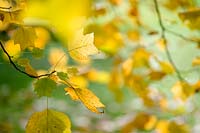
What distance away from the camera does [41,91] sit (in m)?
0.58

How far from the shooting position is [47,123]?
0.58 metres

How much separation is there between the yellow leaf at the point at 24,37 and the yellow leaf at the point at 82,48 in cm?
6

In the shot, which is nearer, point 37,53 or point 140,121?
point 37,53

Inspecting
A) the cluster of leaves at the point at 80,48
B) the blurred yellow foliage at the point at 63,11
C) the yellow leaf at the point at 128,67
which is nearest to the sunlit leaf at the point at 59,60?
the cluster of leaves at the point at 80,48

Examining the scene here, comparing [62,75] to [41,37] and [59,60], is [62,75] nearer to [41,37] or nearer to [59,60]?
[59,60]

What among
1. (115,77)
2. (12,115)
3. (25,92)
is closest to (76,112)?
(25,92)

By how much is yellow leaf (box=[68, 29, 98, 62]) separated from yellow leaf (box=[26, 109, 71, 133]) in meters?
0.09

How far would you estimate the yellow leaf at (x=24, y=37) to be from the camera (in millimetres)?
627

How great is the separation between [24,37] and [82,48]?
0.30 feet

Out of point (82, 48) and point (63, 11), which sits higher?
point (63, 11)

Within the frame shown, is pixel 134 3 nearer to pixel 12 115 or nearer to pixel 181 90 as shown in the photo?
pixel 181 90

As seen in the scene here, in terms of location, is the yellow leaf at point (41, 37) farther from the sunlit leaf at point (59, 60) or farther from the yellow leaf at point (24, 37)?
the yellow leaf at point (24, 37)

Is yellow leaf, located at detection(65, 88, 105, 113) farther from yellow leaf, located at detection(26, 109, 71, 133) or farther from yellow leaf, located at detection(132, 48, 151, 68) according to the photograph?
yellow leaf, located at detection(132, 48, 151, 68)

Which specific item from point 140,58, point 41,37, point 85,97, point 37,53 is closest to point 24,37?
point 37,53
